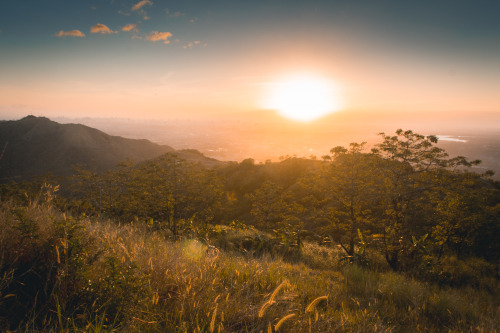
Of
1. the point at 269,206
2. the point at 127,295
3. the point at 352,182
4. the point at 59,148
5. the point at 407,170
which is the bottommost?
the point at 269,206

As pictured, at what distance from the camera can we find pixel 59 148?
125375mm

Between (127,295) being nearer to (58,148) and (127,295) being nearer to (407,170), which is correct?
(407,170)

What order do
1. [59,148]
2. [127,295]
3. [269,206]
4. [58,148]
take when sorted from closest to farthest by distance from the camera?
[127,295]
[269,206]
[59,148]
[58,148]

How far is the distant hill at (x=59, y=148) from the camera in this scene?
112 m

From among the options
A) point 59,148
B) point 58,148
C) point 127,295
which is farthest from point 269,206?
point 58,148

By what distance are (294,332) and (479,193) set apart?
1710 centimetres

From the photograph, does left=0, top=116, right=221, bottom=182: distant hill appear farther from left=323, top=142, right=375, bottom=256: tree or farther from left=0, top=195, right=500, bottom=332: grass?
left=0, top=195, right=500, bottom=332: grass

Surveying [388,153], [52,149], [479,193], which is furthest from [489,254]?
[52,149]

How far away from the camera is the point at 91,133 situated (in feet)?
465

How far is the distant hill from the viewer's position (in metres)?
112

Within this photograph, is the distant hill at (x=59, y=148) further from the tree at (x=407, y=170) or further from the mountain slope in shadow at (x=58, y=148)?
the tree at (x=407, y=170)

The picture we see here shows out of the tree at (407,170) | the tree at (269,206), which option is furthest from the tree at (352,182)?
the tree at (269,206)

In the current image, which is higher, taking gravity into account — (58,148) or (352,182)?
(58,148)

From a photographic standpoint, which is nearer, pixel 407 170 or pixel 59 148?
pixel 407 170
